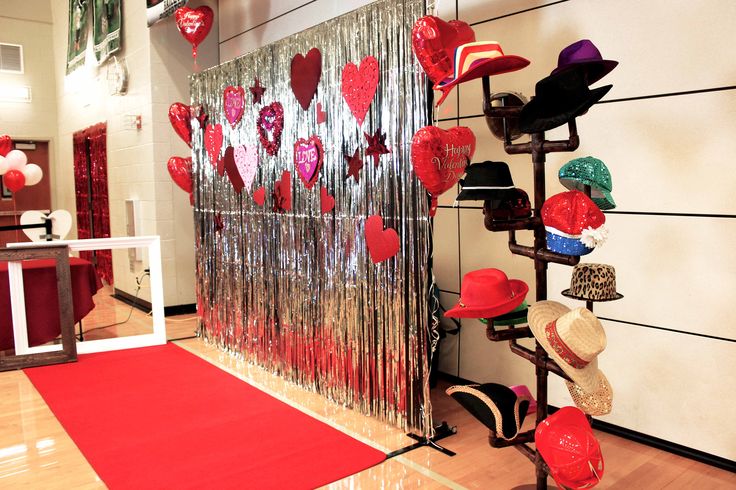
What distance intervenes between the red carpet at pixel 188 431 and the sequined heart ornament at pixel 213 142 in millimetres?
1543

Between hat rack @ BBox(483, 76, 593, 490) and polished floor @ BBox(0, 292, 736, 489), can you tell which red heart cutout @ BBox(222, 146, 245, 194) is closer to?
polished floor @ BBox(0, 292, 736, 489)

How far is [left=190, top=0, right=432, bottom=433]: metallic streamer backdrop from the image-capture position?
2.98 m

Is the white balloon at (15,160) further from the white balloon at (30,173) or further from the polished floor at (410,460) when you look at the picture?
the polished floor at (410,460)

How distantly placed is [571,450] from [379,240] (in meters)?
1.44

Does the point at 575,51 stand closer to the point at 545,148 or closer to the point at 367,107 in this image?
the point at 545,148

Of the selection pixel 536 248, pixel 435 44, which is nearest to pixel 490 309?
pixel 536 248

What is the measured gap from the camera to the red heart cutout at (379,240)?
306cm

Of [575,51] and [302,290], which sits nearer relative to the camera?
[575,51]

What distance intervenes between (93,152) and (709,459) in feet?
24.5

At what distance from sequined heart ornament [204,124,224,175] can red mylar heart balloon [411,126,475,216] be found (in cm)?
236

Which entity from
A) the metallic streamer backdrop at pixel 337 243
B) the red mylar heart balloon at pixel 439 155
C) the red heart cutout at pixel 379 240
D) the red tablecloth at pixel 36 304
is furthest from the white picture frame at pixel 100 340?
the red mylar heart balloon at pixel 439 155

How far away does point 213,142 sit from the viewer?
470cm

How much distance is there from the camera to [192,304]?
627cm

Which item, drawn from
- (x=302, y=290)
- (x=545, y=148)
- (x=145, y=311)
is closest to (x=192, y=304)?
(x=145, y=311)
